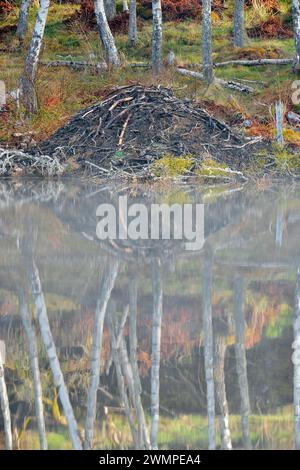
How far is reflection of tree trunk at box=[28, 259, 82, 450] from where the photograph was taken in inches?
201

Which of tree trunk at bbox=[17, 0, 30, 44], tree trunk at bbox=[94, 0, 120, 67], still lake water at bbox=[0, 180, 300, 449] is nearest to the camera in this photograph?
still lake water at bbox=[0, 180, 300, 449]

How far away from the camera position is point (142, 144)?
17703 millimetres

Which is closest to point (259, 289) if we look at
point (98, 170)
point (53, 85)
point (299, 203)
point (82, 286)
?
point (82, 286)

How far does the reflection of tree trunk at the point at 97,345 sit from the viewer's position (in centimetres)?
515

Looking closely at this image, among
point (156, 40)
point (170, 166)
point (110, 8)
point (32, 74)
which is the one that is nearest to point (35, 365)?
point (170, 166)

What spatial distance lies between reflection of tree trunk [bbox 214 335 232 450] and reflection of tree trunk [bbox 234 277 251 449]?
0.10m

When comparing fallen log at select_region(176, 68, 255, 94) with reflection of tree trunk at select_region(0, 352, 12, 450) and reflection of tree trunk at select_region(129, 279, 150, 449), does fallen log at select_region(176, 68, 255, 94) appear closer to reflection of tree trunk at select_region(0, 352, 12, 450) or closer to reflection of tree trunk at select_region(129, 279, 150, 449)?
reflection of tree trunk at select_region(129, 279, 150, 449)

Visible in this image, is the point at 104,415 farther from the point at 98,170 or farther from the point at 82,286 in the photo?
the point at 98,170

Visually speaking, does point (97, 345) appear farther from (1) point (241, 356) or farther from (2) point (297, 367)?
(2) point (297, 367)

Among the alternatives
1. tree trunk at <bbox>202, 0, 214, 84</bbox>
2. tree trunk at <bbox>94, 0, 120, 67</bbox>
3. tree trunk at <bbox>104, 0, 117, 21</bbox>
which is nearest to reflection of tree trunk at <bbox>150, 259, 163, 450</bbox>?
tree trunk at <bbox>202, 0, 214, 84</bbox>

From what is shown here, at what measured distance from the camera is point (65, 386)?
18.7 ft

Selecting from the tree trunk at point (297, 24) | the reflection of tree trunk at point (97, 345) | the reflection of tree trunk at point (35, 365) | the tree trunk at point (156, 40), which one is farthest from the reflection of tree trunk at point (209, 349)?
the tree trunk at point (297, 24)

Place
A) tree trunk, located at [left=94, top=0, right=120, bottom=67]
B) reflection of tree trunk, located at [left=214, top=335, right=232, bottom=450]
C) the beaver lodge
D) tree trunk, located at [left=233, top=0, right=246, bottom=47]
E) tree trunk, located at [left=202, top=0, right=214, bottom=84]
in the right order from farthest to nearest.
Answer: tree trunk, located at [left=233, top=0, right=246, bottom=47]
tree trunk, located at [left=94, top=0, right=120, bottom=67]
tree trunk, located at [left=202, top=0, right=214, bottom=84]
the beaver lodge
reflection of tree trunk, located at [left=214, top=335, right=232, bottom=450]

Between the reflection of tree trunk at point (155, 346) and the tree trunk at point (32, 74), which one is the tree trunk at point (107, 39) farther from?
the reflection of tree trunk at point (155, 346)
